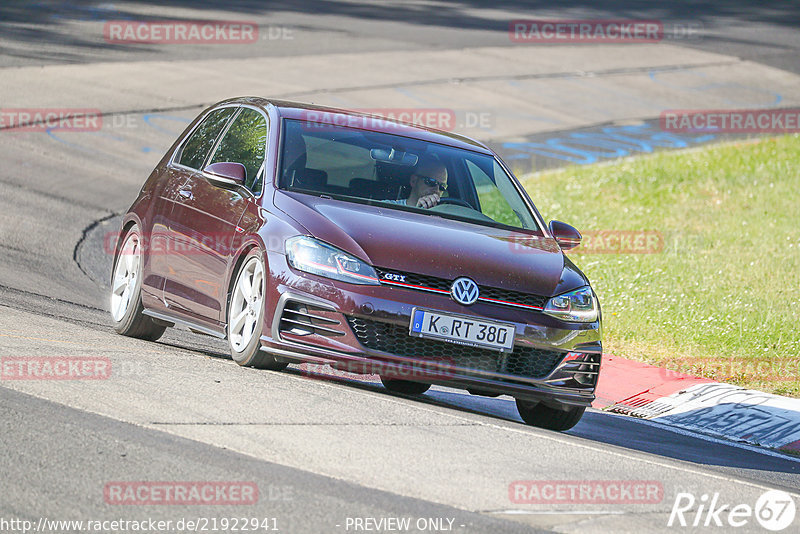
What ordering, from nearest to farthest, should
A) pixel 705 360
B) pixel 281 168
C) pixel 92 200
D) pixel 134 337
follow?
pixel 281 168 < pixel 134 337 < pixel 705 360 < pixel 92 200

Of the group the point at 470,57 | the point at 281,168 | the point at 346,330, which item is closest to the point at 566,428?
the point at 346,330

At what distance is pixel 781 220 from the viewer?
1794cm

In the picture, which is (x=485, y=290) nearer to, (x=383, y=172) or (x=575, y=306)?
(x=575, y=306)

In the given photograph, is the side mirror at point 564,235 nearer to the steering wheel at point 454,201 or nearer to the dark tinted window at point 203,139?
the steering wheel at point 454,201

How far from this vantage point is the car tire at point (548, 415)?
8297mm

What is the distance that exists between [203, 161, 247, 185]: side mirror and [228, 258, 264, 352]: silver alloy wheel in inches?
24.3

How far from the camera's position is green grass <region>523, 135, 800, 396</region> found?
38.6ft

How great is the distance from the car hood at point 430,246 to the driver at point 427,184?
0.84ft

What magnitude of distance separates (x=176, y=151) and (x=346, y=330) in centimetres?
297

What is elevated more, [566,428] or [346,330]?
[346,330]

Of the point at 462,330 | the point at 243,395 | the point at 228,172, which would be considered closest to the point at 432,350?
the point at 462,330

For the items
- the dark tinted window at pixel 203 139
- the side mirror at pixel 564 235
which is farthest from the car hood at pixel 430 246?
the dark tinted window at pixel 203 139

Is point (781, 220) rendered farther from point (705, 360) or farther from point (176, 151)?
point (176, 151)

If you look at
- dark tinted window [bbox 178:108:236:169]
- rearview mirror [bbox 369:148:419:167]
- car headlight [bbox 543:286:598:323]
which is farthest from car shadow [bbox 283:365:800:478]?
dark tinted window [bbox 178:108:236:169]
